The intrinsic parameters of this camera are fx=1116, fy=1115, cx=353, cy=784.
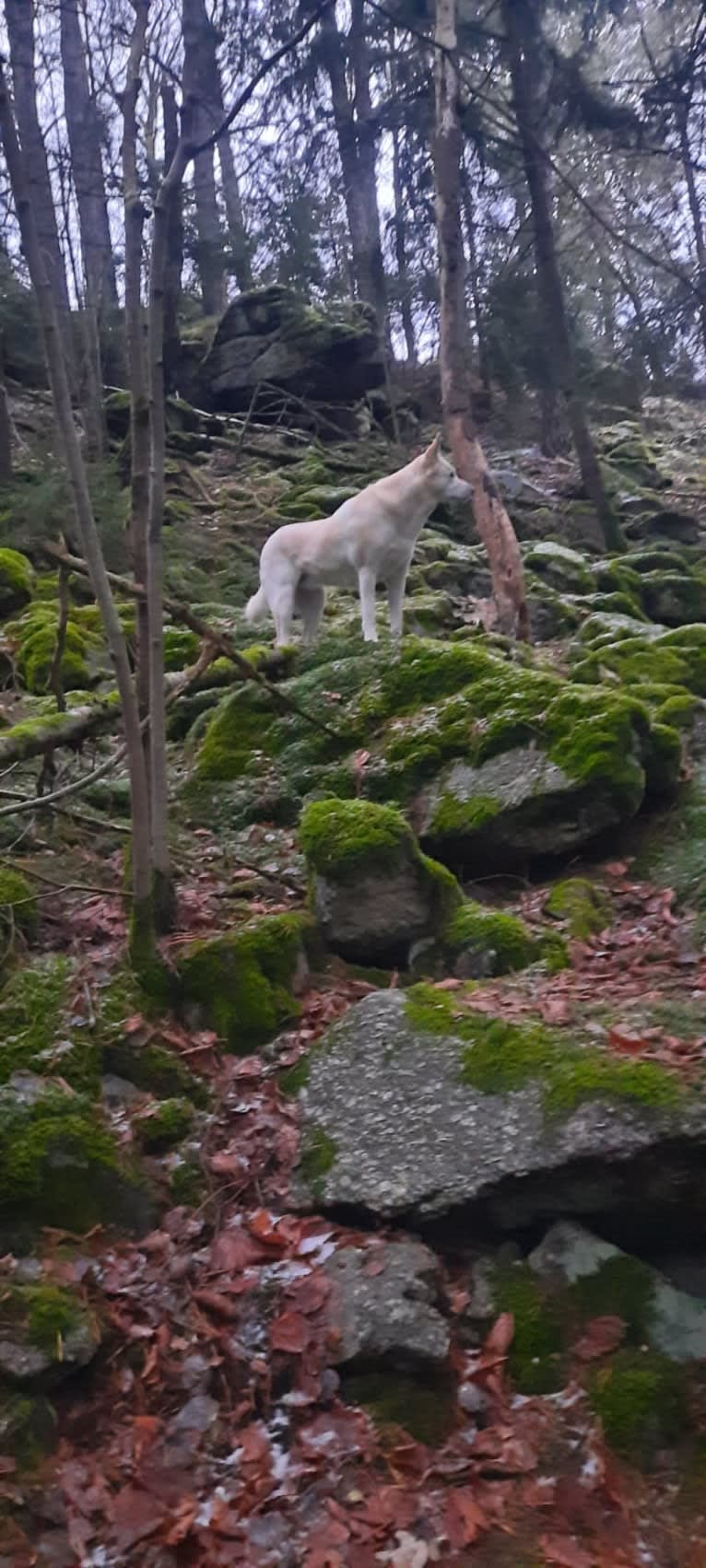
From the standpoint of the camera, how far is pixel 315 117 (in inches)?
748

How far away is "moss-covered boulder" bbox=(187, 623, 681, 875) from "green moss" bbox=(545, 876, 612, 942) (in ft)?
1.13

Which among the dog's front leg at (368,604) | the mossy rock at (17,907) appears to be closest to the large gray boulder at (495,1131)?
the mossy rock at (17,907)

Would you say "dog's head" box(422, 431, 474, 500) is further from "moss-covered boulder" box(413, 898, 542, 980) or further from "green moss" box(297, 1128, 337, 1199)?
"green moss" box(297, 1128, 337, 1199)

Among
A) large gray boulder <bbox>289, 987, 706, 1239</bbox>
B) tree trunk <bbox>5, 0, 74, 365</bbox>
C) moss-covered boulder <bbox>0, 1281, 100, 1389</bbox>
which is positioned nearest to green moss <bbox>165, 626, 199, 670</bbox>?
tree trunk <bbox>5, 0, 74, 365</bbox>

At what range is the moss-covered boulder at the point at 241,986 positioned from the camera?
5.39 metres

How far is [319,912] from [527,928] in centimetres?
110

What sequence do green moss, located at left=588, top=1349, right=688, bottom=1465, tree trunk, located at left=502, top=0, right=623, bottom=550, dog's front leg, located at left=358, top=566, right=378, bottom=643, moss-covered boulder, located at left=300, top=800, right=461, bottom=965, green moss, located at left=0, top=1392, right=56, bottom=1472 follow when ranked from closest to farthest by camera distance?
green moss, located at left=0, top=1392, right=56, bottom=1472 < green moss, located at left=588, top=1349, right=688, bottom=1465 < moss-covered boulder, located at left=300, top=800, right=461, bottom=965 < dog's front leg, located at left=358, top=566, right=378, bottom=643 < tree trunk, located at left=502, top=0, right=623, bottom=550

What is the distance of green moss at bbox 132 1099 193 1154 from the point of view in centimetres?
479

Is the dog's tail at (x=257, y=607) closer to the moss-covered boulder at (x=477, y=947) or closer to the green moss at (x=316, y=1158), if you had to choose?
the moss-covered boulder at (x=477, y=947)

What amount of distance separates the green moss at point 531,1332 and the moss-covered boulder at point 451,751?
283 cm

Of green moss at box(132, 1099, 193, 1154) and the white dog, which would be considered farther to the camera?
the white dog

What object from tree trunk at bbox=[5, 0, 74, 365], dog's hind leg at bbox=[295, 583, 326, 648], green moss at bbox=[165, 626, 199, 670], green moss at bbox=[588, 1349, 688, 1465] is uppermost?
tree trunk at bbox=[5, 0, 74, 365]

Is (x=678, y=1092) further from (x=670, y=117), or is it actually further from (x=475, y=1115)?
(x=670, y=117)

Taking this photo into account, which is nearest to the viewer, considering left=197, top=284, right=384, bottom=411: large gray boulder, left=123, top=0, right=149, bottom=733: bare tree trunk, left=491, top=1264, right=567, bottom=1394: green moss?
left=491, top=1264, right=567, bottom=1394: green moss
